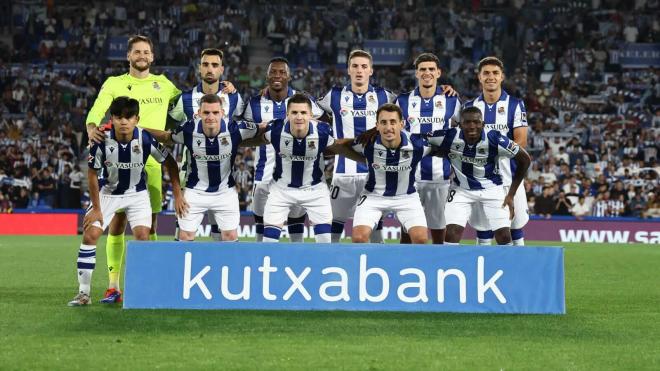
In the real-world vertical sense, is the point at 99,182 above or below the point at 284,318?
above

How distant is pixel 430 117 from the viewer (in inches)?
386

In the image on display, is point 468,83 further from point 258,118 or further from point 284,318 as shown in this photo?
point 284,318

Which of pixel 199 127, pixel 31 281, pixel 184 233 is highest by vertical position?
pixel 199 127

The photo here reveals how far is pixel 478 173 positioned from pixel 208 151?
2.49 m

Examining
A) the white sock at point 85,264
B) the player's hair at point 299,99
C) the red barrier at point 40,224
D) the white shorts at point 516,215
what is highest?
the player's hair at point 299,99

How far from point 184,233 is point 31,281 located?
112 inches

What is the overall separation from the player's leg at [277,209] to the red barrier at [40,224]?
535 inches

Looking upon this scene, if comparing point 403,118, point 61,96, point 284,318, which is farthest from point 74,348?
point 61,96

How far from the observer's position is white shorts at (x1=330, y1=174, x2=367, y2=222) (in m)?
9.83

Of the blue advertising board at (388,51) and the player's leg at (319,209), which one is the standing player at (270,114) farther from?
the blue advertising board at (388,51)

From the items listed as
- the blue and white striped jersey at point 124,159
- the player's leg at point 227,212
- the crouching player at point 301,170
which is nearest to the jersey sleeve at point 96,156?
the blue and white striped jersey at point 124,159

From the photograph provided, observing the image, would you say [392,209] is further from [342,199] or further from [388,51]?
[388,51]

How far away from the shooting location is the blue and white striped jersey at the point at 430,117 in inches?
386

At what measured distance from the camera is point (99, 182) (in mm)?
8812
